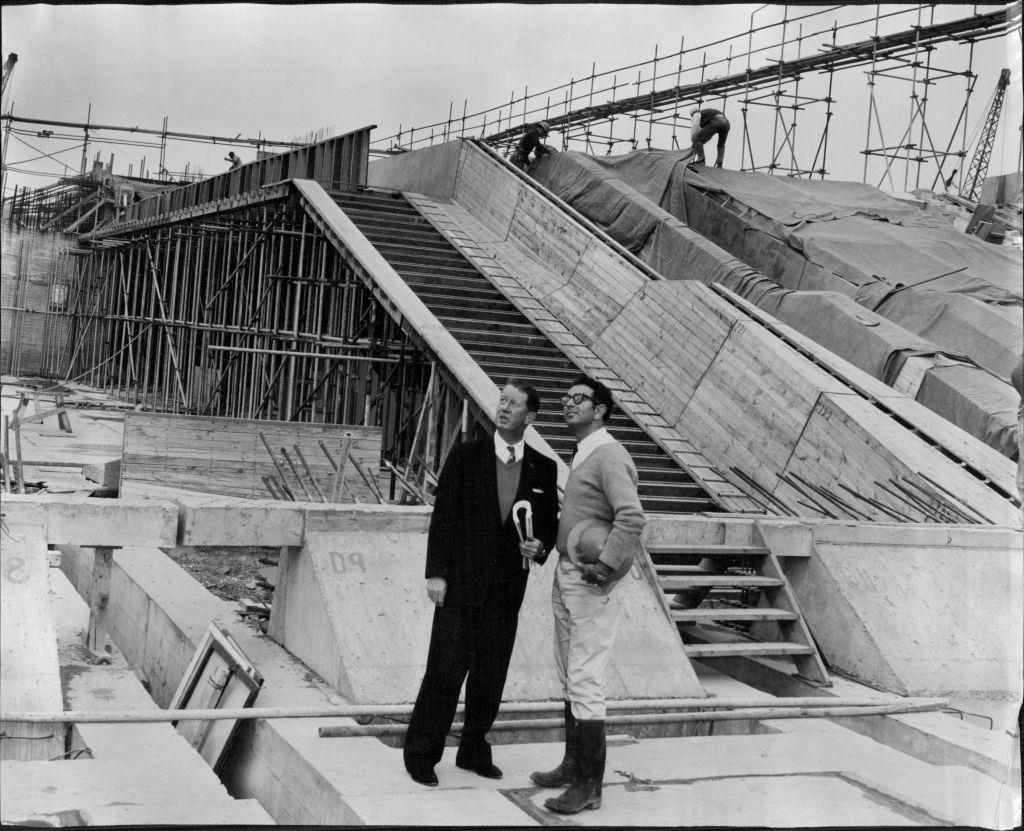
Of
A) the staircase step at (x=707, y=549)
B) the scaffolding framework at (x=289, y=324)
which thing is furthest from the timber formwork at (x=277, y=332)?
the staircase step at (x=707, y=549)

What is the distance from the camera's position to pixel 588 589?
5.28m

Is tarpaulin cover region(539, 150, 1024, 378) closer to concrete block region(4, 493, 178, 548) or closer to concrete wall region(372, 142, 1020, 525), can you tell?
concrete wall region(372, 142, 1020, 525)

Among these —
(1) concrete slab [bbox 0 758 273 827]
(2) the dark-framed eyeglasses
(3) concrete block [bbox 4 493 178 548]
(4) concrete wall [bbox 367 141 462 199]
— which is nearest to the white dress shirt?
(2) the dark-framed eyeglasses

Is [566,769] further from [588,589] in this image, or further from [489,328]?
[489,328]

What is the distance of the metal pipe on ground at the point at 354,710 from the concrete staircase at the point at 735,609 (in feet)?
2.85

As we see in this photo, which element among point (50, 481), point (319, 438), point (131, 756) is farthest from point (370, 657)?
point (50, 481)

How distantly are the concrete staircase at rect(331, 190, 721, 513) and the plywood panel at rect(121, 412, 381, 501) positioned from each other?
1.97 meters

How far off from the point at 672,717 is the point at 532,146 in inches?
600

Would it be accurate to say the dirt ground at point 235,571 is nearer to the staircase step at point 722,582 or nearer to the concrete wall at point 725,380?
the staircase step at point 722,582

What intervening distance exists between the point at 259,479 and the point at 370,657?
19.1 feet

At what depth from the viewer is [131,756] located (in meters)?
5.93

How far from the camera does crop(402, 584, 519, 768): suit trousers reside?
5406 millimetres

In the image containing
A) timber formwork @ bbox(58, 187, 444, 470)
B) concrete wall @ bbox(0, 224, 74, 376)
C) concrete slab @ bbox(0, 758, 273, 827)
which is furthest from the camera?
concrete wall @ bbox(0, 224, 74, 376)

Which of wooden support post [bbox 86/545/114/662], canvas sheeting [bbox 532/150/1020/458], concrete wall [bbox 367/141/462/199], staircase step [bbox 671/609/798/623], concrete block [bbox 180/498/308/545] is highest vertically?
concrete wall [bbox 367/141/462/199]
